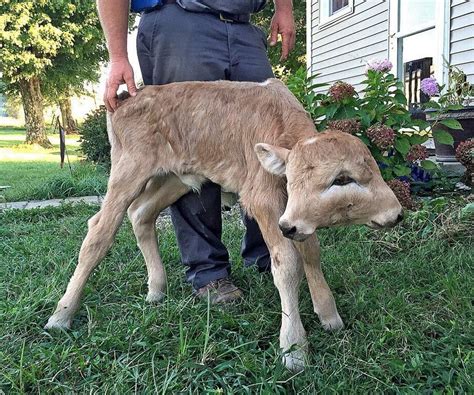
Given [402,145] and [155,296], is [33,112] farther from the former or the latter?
[155,296]

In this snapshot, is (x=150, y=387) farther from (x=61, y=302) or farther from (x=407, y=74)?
(x=407, y=74)

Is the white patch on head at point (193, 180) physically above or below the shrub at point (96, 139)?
above

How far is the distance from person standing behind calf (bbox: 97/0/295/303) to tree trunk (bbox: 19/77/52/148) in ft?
64.2

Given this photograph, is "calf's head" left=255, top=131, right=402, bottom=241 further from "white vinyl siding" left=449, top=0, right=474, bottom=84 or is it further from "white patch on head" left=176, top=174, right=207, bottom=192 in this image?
"white vinyl siding" left=449, top=0, right=474, bottom=84

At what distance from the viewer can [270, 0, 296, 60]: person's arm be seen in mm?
3482

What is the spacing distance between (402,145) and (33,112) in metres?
19.4

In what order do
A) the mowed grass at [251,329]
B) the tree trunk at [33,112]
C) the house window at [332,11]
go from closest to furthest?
the mowed grass at [251,329] < the house window at [332,11] < the tree trunk at [33,112]

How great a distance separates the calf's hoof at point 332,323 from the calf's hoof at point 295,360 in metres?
0.32

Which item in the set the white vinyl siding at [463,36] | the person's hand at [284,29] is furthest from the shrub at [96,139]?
the person's hand at [284,29]

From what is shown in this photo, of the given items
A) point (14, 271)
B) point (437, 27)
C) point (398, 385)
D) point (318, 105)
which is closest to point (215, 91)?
point (398, 385)

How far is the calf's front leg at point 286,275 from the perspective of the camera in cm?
245

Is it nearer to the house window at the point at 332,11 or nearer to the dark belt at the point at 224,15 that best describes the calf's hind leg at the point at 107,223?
the dark belt at the point at 224,15

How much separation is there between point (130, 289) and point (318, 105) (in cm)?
263

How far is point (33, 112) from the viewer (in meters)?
21.7
